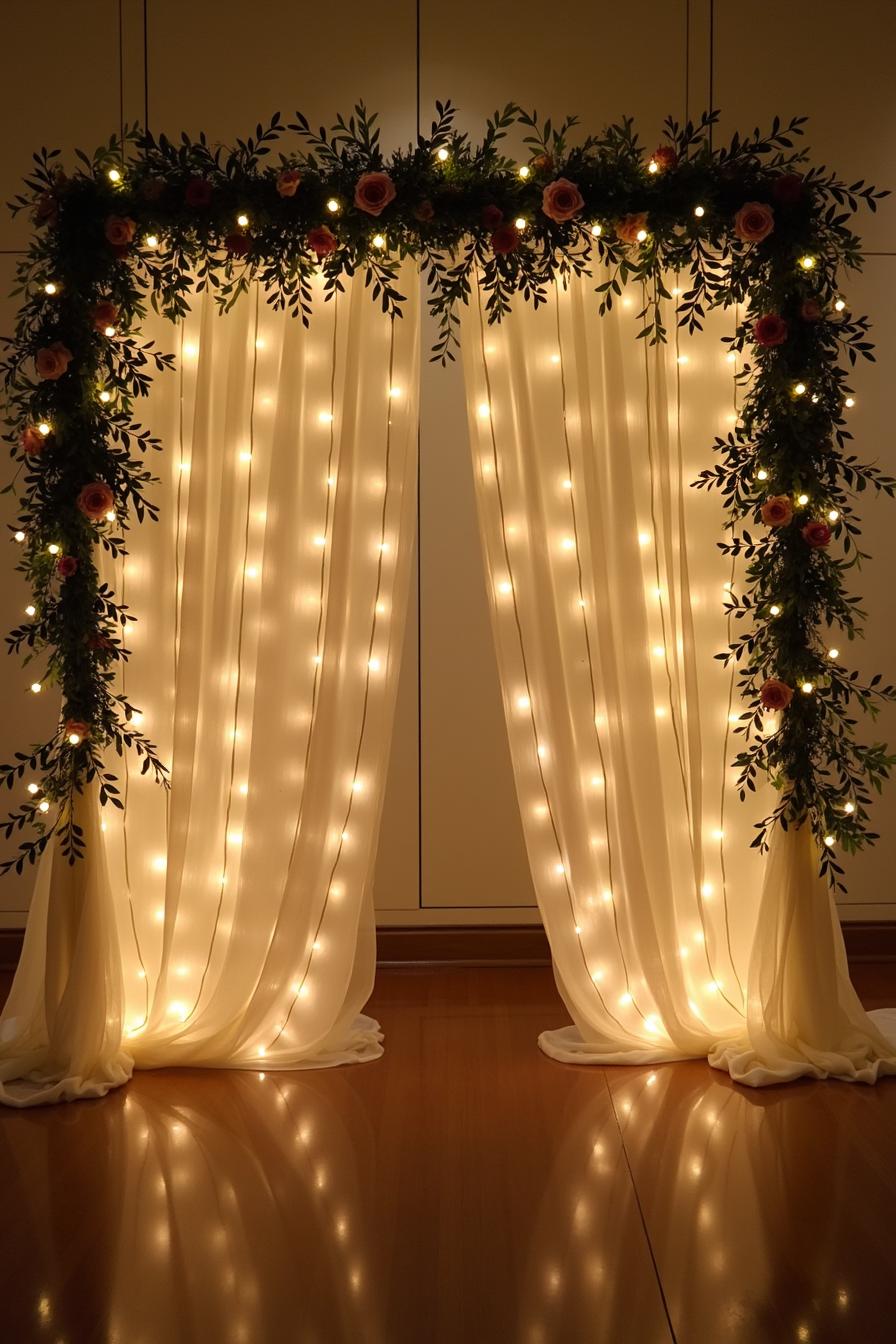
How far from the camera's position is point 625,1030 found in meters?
3.54

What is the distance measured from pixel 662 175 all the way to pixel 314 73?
69.7 inches

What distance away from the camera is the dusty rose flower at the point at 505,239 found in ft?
10.7

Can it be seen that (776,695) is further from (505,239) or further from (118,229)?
(118,229)

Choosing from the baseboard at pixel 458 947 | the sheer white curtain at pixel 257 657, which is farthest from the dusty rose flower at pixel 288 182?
the baseboard at pixel 458 947

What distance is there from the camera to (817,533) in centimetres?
323

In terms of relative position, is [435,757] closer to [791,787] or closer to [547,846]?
[547,846]

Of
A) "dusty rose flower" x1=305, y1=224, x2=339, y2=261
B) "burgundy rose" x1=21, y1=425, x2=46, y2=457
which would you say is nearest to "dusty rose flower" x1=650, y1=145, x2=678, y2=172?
"dusty rose flower" x1=305, y1=224, x2=339, y2=261

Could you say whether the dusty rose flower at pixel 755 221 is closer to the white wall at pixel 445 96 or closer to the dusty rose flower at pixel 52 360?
the white wall at pixel 445 96

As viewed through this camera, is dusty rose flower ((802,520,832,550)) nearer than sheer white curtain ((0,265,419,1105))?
Yes

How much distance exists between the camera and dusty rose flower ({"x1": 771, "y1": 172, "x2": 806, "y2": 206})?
326cm

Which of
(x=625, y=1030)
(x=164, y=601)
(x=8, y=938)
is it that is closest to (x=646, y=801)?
(x=625, y=1030)

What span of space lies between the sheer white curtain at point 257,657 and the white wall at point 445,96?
1.00 m

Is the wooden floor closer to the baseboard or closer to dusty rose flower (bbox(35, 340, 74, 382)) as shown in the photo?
the baseboard

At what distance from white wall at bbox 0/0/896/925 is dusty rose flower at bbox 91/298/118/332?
1.42 metres
